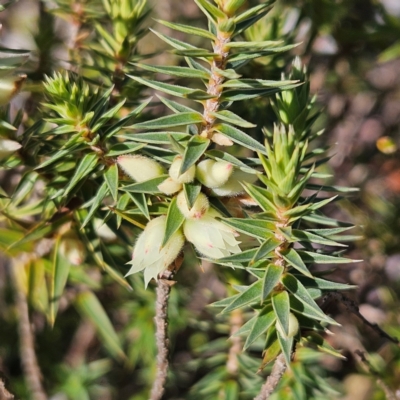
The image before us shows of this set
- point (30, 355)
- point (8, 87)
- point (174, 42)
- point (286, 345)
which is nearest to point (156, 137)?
point (174, 42)

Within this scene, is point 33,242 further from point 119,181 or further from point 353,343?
point 353,343

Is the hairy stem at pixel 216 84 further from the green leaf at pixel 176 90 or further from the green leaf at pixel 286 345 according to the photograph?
the green leaf at pixel 286 345

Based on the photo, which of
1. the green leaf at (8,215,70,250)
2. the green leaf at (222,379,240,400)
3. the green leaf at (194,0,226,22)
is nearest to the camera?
the green leaf at (194,0,226,22)

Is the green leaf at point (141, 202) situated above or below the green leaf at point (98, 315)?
above

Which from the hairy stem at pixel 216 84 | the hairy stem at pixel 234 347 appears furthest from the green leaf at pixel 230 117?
the hairy stem at pixel 234 347

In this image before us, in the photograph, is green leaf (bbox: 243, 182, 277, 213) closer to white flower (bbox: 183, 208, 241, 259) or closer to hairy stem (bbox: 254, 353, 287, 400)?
white flower (bbox: 183, 208, 241, 259)

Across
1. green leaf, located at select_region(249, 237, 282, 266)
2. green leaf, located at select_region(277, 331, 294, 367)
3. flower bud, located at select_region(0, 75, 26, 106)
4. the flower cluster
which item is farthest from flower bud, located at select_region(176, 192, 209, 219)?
flower bud, located at select_region(0, 75, 26, 106)

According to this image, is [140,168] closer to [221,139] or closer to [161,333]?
[221,139]
